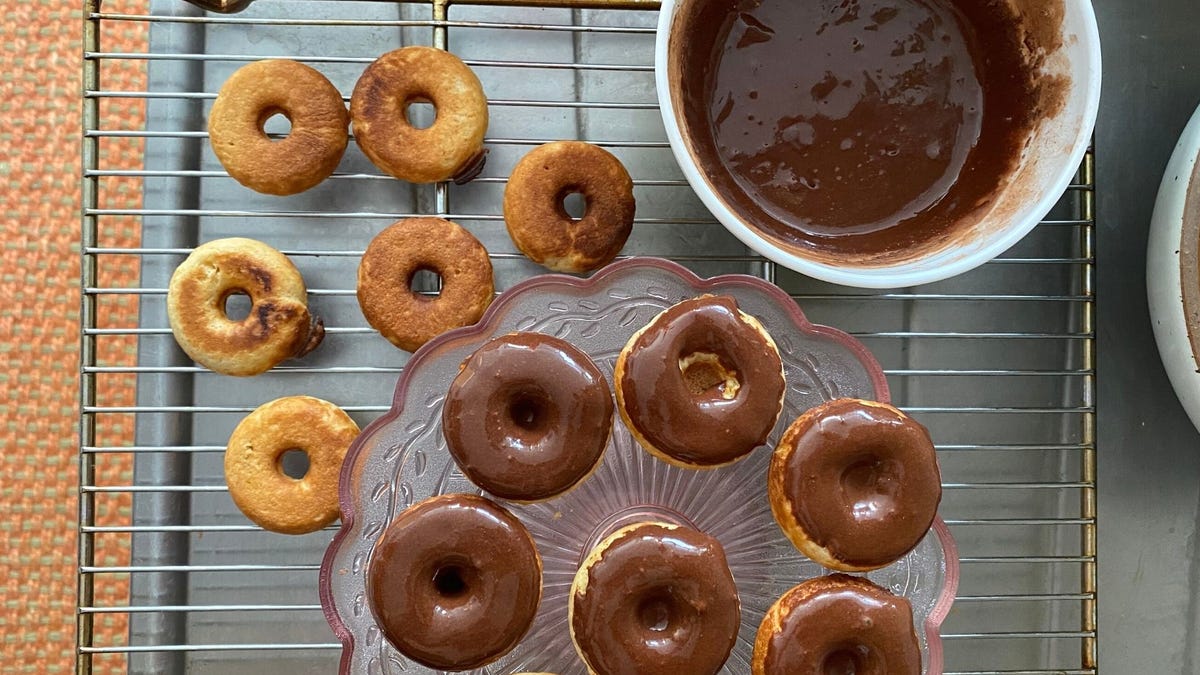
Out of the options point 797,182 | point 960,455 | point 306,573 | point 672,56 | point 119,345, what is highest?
point 672,56

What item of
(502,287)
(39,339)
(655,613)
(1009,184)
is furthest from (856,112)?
(39,339)

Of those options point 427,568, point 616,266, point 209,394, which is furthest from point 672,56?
point 209,394

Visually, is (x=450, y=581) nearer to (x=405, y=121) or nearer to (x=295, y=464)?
(x=295, y=464)

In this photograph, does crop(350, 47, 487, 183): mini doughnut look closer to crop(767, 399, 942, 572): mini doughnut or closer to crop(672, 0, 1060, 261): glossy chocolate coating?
crop(672, 0, 1060, 261): glossy chocolate coating

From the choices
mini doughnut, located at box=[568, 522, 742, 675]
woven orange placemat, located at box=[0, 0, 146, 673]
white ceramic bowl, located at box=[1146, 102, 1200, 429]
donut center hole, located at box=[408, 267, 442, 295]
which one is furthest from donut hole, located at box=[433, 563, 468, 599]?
white ceramic bowl, located at box=[1146, 102, 1200, 429]

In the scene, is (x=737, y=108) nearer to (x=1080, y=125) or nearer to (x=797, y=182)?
(x=797, y=182)

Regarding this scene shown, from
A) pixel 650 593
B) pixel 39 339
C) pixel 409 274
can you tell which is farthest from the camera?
pixel 39 339

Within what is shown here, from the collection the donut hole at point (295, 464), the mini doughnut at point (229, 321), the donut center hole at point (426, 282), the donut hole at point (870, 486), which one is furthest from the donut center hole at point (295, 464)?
the donut hole at point (870, 486)
